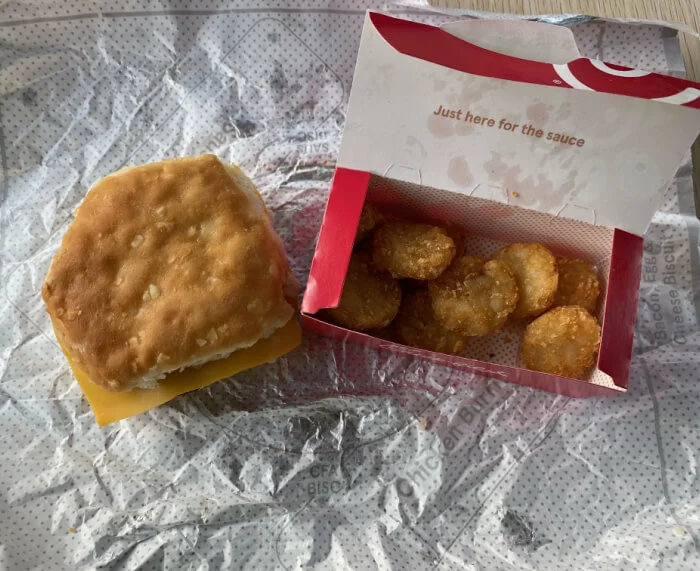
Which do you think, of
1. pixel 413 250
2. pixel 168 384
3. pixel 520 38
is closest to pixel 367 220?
pixel 413 250

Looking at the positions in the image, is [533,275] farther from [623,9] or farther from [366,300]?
[623,9]

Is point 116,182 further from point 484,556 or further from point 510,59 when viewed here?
point 484,556

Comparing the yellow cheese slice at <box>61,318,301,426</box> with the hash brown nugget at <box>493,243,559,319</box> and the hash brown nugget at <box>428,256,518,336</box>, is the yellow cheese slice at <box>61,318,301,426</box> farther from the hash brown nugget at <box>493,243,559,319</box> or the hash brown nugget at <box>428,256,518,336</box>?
the hash brown nugget at <box>493,243,559,319</box>

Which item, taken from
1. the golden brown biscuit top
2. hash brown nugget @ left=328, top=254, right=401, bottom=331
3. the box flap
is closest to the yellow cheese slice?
the golden brown biscuit top

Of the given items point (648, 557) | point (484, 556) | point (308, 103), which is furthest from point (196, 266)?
point (648, 557)

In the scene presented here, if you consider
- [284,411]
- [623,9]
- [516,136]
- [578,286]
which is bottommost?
[284,411]

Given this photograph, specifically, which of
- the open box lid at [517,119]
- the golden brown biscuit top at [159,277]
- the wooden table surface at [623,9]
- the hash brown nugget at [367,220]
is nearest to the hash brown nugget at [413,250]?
the hash brown nugget at [367,220]
